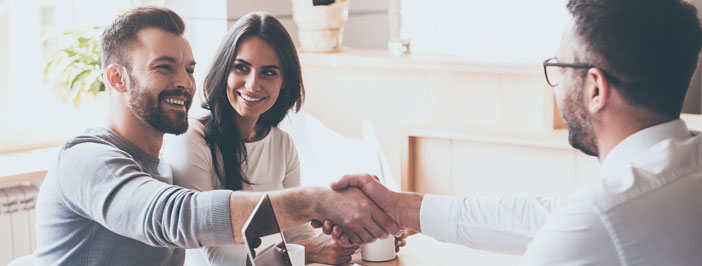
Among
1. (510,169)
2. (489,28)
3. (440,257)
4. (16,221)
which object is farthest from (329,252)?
(16,221)

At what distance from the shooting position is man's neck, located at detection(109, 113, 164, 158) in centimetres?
171

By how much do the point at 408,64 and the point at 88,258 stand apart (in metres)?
1.56

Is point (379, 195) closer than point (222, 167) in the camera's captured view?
Yes

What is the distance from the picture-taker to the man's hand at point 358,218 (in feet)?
5.89

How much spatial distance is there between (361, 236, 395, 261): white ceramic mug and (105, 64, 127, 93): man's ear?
65 centimetres

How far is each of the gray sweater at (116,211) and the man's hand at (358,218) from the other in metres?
0.37

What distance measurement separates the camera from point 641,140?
4.27ft

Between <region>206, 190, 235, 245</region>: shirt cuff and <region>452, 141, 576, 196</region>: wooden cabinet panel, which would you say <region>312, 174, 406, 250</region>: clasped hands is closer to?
<region>206, 190, 235, 245</region>: shirt cuff

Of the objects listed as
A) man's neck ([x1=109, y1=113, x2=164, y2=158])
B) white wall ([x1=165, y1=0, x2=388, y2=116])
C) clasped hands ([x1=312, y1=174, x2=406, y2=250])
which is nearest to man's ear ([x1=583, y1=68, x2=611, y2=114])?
clasped hands ([x1=312, y1=174, x2=406, y2=250])

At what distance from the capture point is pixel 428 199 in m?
1.84

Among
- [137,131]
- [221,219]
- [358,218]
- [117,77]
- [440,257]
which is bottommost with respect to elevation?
[440,257]

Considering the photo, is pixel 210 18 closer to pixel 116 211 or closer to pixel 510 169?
pixel 510 169

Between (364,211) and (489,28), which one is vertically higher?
(489,28)

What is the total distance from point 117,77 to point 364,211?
24.3 inches
